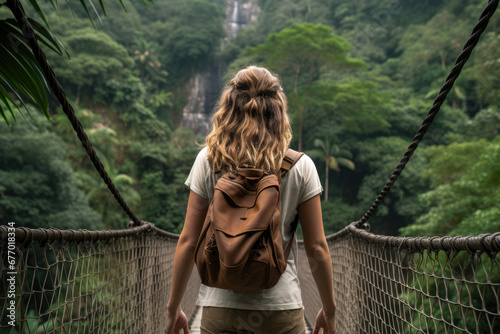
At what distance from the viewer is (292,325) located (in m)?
0.81

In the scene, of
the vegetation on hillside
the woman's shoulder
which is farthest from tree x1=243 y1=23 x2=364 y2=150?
the woman's shoulder

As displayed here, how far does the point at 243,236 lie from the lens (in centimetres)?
70

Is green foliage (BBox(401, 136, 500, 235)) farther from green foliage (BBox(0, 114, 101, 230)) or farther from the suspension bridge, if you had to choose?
green foliage (BBox(0, 114, 101, 230))

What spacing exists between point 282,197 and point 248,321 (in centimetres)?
23

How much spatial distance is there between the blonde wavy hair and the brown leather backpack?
4 centimetres

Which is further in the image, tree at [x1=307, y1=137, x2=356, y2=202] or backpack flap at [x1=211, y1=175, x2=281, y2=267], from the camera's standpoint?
tree at [x1=307, y1=137, x2=356, y2=202]

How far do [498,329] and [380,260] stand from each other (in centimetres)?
491

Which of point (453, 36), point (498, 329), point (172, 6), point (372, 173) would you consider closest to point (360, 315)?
point (498, 329)

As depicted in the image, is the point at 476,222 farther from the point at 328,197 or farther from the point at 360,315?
the point at 328,197

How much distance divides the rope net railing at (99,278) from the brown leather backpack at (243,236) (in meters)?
0.27

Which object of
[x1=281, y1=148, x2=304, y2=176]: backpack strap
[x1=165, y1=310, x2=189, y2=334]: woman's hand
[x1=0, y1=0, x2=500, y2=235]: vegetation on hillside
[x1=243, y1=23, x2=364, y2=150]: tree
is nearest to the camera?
[x1=281, y1=148, x2=304, y2=176]: backpack strap

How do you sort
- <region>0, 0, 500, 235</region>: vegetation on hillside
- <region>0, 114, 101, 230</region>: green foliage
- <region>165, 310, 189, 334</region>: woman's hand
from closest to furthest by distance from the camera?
<region>165, 310, 189, 334</region>: woman's hand
<region>0, 114, 101, 230</region>: green foliage
<region>0, 0, 500, 235</region>: vegetation on hillside

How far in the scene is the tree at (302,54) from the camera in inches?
583

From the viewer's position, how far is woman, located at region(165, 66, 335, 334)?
2.59ft
